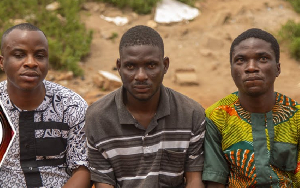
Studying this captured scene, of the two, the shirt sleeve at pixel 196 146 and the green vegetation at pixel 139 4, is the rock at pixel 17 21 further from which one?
the shirt sleeve at pixel 196 146

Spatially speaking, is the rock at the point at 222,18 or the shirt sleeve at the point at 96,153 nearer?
the shirt sleeve at the point at 96,153

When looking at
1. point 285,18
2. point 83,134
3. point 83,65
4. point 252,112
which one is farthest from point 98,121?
point 285,18

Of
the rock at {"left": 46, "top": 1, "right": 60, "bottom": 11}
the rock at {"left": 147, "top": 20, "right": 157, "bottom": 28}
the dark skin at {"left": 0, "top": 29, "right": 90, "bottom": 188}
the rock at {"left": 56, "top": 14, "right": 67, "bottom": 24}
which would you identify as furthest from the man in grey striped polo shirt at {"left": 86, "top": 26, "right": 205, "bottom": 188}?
the rock at {"left": 147, "top": 20, "right": 157, "bottom": 28}

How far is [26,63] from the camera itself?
2873 millimetres

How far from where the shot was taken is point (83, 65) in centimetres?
800

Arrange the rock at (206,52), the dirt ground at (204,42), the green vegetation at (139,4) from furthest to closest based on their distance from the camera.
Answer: the green vegetation at (139,4) → the rock at (206,52) → the dirt ground at (204,42)

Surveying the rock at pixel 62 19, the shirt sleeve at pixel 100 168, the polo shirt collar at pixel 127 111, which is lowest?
the shirt sleeve at pixel 100 168

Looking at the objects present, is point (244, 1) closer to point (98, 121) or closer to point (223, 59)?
point (223, 59)

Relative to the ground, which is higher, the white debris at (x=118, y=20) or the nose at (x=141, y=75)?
the white debris at (x=118, y=20)

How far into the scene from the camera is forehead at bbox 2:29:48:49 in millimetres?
2910

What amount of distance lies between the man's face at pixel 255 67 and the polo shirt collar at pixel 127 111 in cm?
50

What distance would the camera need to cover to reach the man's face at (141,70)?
2807mm

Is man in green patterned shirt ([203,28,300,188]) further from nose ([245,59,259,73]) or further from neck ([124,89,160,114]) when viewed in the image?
neck ([124,89,160,114])

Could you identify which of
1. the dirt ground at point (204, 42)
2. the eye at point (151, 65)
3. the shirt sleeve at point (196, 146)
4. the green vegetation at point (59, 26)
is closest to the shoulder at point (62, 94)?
the eye at point (151, 65)
